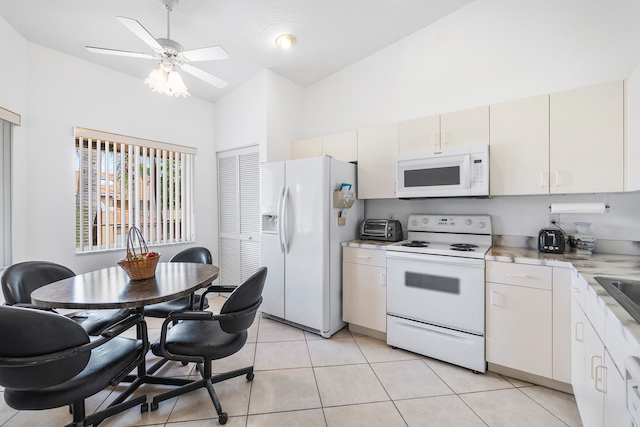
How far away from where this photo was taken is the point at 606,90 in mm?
1863

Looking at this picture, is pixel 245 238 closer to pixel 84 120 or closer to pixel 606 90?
pixel 84 120

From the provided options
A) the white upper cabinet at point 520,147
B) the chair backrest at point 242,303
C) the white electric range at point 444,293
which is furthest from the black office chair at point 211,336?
the white upper cabinet at point 520,147

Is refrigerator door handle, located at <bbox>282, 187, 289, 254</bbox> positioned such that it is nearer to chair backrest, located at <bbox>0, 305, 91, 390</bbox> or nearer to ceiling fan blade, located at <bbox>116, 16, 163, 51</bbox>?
ceiling fan blade, located at <bbox>116, 16, 163, 51</bbox>

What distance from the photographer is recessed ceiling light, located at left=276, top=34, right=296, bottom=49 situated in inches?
106

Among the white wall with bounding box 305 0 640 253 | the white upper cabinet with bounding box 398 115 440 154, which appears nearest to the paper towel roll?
the white wall with bounding box 305 0 640 253

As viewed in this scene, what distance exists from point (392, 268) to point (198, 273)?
1.61 m

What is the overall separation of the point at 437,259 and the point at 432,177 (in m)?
0.73

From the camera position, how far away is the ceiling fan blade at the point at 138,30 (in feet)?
5.12

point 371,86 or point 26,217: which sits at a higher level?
point 371,86

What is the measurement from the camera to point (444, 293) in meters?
2.21

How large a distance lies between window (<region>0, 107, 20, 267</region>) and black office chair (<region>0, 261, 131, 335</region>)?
0.65 meters

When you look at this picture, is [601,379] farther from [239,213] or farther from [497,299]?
[239,213]

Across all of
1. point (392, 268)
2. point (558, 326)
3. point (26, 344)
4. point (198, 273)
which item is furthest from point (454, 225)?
point (26, 344)

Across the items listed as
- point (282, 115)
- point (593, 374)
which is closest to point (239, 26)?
point (282, 115)
